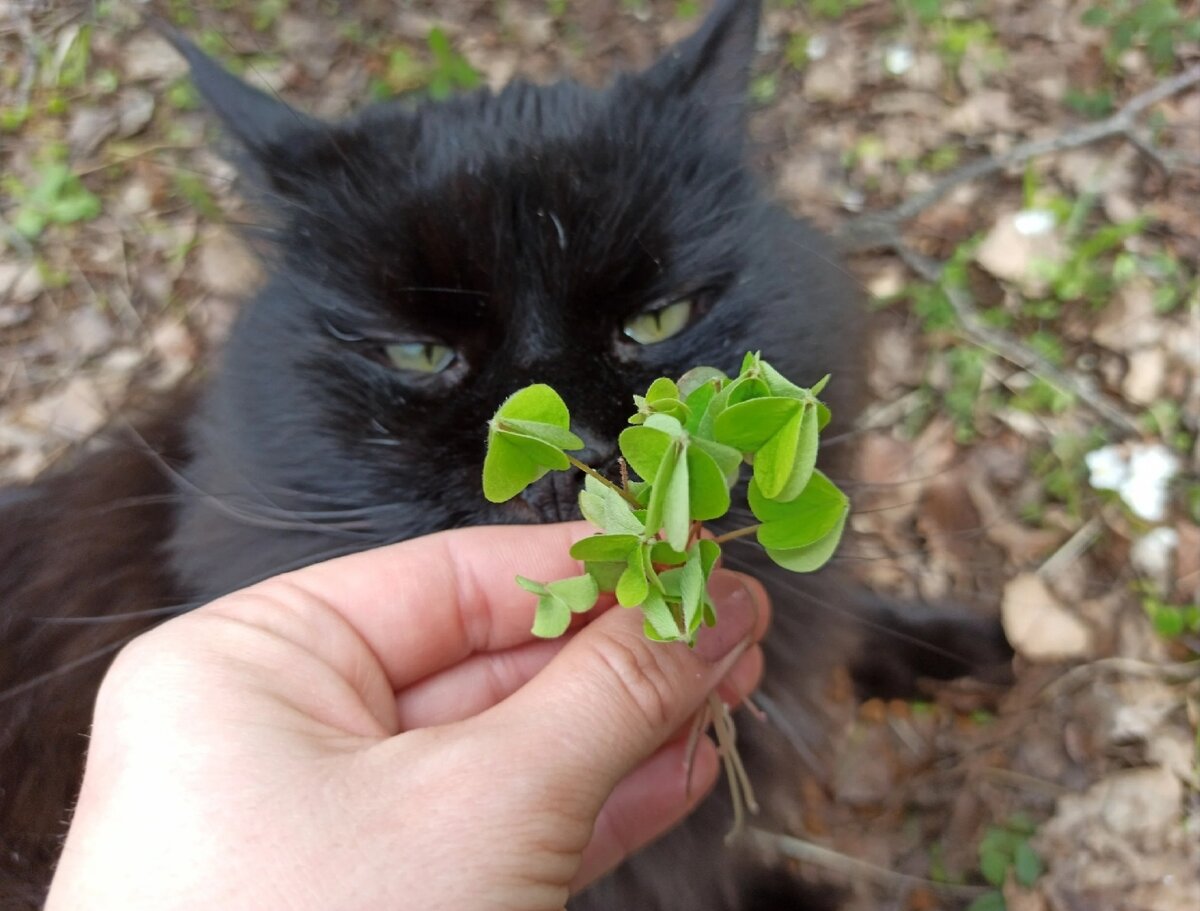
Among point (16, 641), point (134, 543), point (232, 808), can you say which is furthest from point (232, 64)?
point (232, 808)

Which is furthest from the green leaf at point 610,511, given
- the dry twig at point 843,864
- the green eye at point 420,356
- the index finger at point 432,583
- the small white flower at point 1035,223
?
the small white flower at point 1035,223

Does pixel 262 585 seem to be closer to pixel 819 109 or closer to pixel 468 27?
pixel 819 109

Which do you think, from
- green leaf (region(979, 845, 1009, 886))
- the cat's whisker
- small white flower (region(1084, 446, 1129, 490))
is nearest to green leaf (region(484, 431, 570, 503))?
the cat's whisker

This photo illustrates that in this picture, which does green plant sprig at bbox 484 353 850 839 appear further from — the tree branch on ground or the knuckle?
the tree branch on ground

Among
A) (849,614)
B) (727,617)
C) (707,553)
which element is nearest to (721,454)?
(707,553)

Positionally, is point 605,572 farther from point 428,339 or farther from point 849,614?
point 849,614

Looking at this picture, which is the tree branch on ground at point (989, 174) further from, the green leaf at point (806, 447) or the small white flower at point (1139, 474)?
the green leaf at point (806, 447)
